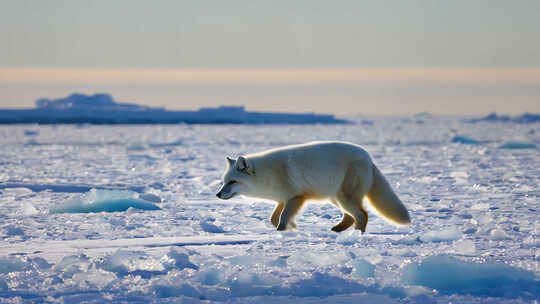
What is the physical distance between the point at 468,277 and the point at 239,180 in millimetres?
2310

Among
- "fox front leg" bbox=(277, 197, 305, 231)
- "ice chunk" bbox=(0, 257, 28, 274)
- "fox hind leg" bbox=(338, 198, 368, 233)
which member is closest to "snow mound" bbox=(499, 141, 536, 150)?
"fox hind leg" bbox=(338, 198, 368, 233)

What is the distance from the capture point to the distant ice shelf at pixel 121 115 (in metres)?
53.3

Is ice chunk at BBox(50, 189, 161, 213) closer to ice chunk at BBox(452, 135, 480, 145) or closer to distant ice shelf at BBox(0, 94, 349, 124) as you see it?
ice chunk at BBox(452, 135, 480, 145)

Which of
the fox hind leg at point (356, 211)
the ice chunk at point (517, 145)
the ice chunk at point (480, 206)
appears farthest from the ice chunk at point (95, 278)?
the ice chunk at point (517, 145)

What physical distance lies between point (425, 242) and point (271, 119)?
56.8 m

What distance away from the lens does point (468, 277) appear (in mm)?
3561

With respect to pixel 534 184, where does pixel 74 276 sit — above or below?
below

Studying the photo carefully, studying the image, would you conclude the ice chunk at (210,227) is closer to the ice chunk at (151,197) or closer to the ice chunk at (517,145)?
the ice chunk at (151,197)

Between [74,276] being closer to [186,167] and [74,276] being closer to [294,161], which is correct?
[294,161]

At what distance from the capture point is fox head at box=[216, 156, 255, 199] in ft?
17.3

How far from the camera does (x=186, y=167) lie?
1287 cm

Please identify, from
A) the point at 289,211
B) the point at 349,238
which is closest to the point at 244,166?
the point at 289,211

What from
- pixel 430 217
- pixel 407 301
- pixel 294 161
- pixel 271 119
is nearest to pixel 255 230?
pixel 294 161

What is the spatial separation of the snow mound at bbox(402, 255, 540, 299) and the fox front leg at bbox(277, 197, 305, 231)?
1713 millimetres
